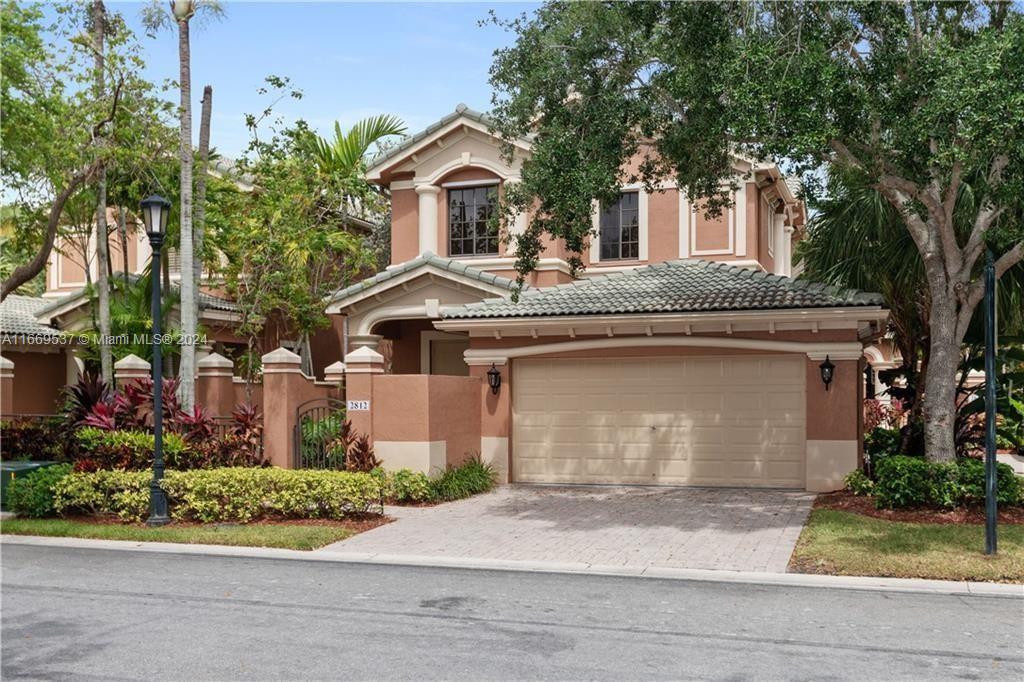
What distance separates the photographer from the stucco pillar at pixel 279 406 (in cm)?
1666

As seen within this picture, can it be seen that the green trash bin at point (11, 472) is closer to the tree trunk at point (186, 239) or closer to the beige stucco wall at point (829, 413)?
the tree trunk at point (186, 239)

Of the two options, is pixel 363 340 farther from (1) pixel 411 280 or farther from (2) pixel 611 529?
(2) pixel 611 529

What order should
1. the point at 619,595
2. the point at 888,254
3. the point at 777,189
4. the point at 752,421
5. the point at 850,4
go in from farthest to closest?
the point at 777,189 → the point at 752,421 → the point at 888,254 → the point at 850,4 → the point at 619,595

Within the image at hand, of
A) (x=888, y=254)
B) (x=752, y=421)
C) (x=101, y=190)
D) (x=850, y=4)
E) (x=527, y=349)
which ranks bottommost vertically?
(x=752, y=421)

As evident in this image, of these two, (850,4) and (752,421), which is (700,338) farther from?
(850,4)

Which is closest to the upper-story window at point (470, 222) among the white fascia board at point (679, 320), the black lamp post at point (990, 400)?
the white fascia board at point (679, 320)

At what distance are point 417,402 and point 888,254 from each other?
8302mm

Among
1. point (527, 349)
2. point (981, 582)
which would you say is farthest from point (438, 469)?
point (981, 582)

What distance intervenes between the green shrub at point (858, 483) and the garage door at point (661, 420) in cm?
142

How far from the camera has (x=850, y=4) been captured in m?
12.2

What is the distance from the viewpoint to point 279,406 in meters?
16.7

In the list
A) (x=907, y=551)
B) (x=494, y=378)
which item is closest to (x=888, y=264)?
(x=907, y=551)

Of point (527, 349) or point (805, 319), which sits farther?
point (527, 349)

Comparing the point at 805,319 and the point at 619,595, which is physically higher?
the point at 805,319
